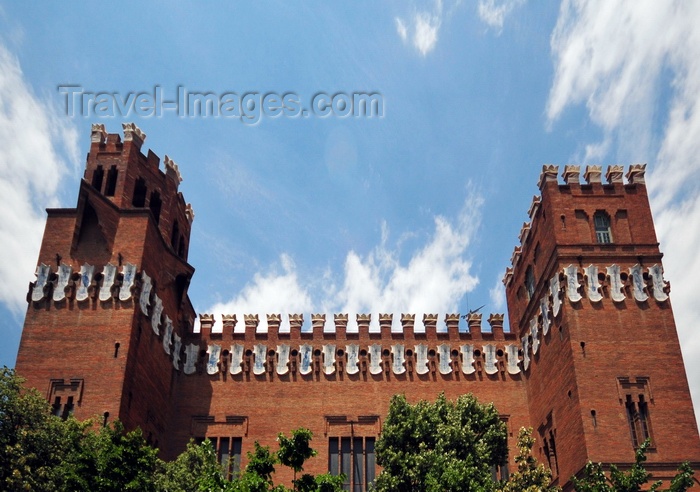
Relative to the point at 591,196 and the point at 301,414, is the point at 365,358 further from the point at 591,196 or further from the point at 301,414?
the point at 591,196

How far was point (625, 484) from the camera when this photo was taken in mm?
23219

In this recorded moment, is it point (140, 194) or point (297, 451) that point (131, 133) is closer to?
point (140, 194)

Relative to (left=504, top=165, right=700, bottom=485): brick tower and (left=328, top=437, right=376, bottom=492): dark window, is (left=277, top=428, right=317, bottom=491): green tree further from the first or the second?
(left=328, top=437, right=376, bottom=492): dark window

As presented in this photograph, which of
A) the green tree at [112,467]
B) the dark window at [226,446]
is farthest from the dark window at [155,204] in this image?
the green tree at [112,467]

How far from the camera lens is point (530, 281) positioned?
37062 millimetres

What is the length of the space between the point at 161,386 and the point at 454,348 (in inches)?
539

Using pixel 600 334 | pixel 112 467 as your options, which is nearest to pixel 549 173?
pixel 600 334

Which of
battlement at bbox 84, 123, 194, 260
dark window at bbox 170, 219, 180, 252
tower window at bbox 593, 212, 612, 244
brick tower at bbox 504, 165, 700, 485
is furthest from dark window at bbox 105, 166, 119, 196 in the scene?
tower window at bbox 593, 212, 612, 244

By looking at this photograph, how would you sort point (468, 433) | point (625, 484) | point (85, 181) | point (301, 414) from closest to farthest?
point (625, 484) → point (468, 433) → point (85, 181) → point (301, 414)

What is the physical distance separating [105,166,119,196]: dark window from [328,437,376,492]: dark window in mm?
14792

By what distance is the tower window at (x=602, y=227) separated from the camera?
32938mm

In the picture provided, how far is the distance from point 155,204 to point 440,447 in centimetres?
1796

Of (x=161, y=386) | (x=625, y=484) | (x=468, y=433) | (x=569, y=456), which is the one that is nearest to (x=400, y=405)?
(x=468, y=433)

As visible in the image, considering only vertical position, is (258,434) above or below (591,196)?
below
